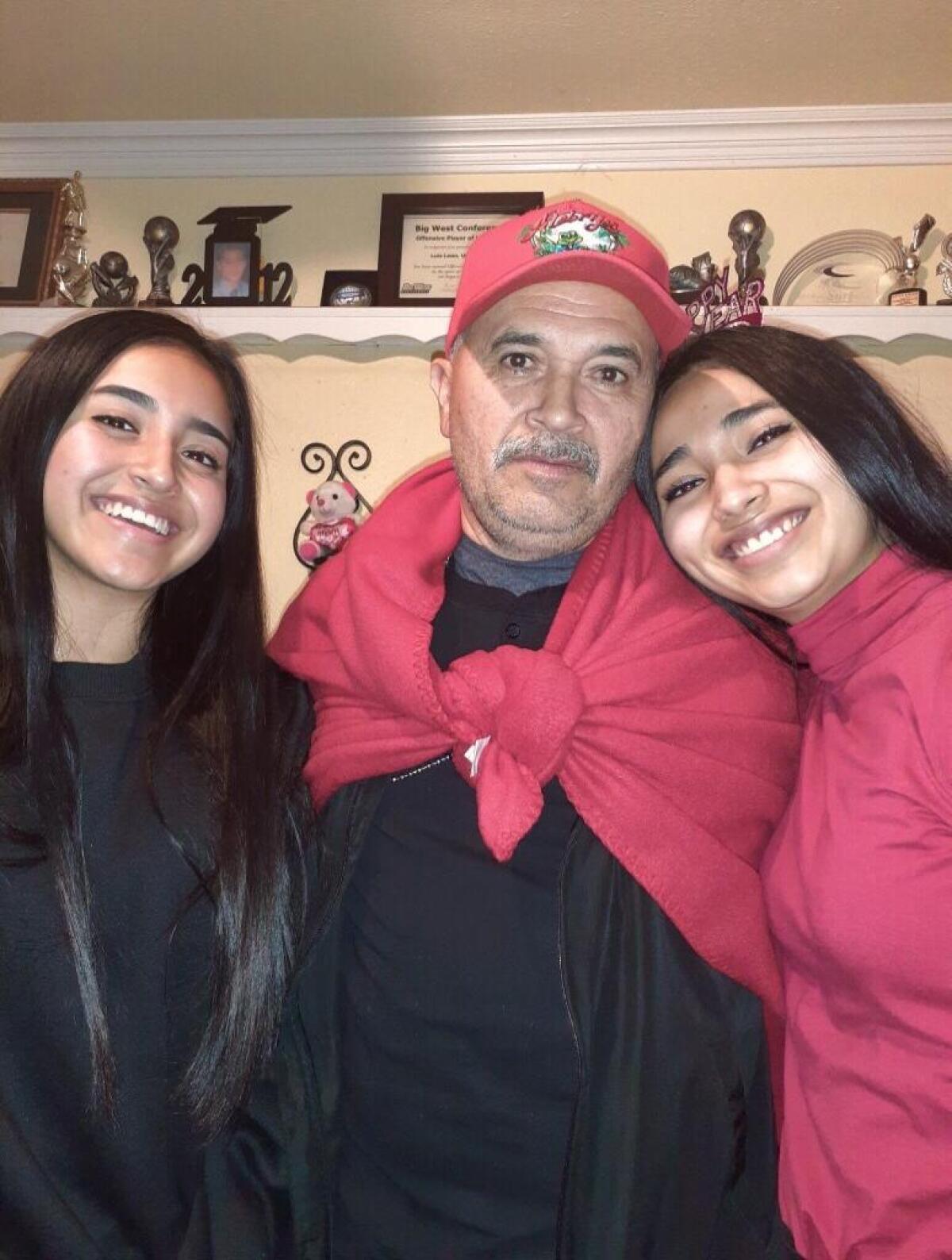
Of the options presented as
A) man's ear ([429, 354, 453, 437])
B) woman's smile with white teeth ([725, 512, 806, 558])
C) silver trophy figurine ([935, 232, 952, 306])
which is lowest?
woman's smile with white teeth ([725, 512, 806, 558])

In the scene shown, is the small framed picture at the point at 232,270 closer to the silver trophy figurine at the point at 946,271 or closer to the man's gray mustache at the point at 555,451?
the man's gray mustache at the point at 555,451

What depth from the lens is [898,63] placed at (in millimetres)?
1984

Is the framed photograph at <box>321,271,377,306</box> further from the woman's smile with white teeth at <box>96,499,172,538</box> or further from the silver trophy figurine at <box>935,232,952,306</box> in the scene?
the silver trophy figurine at <box>935,232,952,306</box>

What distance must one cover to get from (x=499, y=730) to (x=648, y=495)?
1.47 feet

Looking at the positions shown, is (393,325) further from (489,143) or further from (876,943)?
(876,943)

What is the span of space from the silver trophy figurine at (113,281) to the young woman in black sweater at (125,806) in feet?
3.36

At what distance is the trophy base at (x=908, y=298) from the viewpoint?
199 centimetres

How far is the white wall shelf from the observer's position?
195 cm

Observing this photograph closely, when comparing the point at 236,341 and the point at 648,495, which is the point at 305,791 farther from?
the point at 236,341

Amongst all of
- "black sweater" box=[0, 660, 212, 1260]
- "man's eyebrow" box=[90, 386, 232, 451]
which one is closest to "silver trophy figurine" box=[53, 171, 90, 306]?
"man's eyebrow" box=[90, 386, 232, 451]

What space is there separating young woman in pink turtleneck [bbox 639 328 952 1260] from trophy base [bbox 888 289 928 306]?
3.11 feet

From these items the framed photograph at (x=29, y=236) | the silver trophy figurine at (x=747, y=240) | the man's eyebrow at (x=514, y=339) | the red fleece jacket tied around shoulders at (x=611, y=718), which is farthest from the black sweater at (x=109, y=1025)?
the silver trophy figurine at (x=747, y=240)

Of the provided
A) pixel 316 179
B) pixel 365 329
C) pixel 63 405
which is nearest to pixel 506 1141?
pixel 63 405

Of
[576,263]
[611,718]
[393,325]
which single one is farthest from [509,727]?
[393,325]
